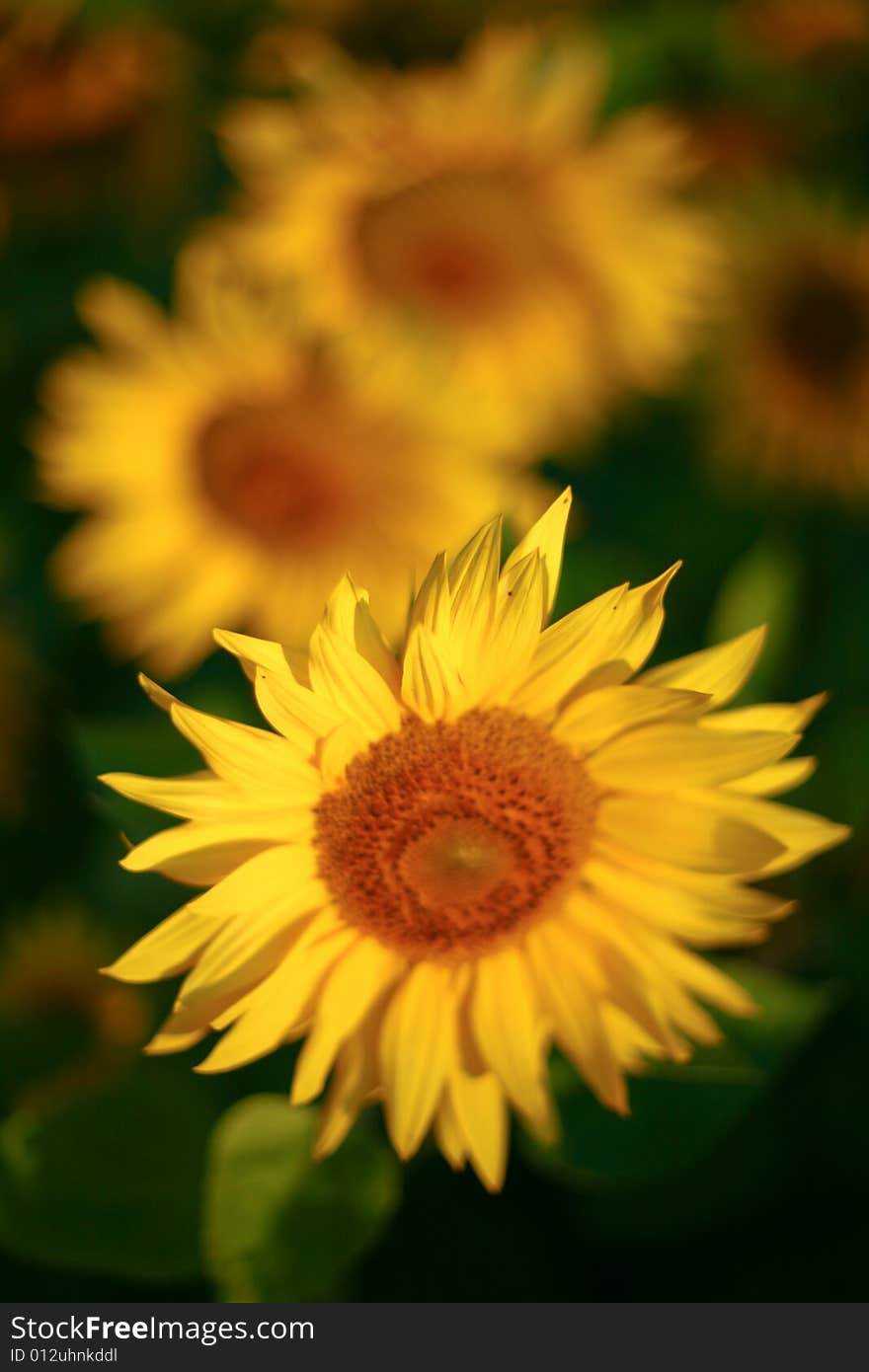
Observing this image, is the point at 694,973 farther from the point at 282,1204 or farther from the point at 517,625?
the point at 282,1204

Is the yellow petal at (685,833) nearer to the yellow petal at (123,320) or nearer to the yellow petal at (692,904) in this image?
the yellow petal at (692,904)

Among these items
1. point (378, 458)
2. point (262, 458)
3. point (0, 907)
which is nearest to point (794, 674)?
point (378, 458)

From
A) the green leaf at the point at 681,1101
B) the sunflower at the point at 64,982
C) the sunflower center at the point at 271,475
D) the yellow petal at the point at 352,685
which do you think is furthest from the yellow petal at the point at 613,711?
the sunflower center at the point at 271,475

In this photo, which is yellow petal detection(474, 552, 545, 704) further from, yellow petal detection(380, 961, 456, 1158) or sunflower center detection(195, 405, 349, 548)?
sunflower center detection(195, 405, 349, 548)

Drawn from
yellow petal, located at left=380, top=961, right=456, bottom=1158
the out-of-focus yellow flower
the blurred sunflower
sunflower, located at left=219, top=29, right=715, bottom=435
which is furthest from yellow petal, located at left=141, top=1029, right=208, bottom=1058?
the out-of-focus yellow flower
